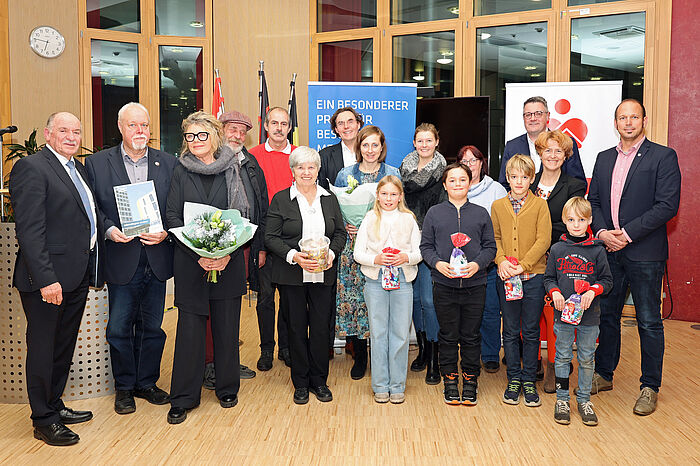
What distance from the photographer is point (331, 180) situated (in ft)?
13.9

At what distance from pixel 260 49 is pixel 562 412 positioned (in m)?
5.94

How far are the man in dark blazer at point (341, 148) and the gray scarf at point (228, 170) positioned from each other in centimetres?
83

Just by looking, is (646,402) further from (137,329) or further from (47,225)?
(47,225)

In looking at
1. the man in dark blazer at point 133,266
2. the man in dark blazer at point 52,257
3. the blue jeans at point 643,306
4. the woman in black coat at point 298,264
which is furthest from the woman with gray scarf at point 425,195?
the man in dark blazer at point 52,257

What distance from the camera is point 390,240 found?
3553 mm

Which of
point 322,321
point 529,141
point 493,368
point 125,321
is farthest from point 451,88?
point 125,321

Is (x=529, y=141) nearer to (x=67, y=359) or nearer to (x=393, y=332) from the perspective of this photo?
(x=393, y=332)

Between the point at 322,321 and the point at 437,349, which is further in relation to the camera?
the point at 437,349

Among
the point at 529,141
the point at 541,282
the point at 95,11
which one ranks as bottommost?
the point at 541,282

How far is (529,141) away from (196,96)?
16.4 feet

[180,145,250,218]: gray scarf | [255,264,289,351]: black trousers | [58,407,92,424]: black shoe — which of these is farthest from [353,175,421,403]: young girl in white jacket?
[58,407,92,424]: black shoe

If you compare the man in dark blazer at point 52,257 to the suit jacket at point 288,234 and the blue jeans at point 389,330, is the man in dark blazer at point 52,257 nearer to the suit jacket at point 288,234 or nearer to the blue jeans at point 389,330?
the suit jacket at point 288,234

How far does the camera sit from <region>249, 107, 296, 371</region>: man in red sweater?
4.31 meters

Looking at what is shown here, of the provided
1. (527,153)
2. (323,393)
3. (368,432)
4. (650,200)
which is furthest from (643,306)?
(323,393)
